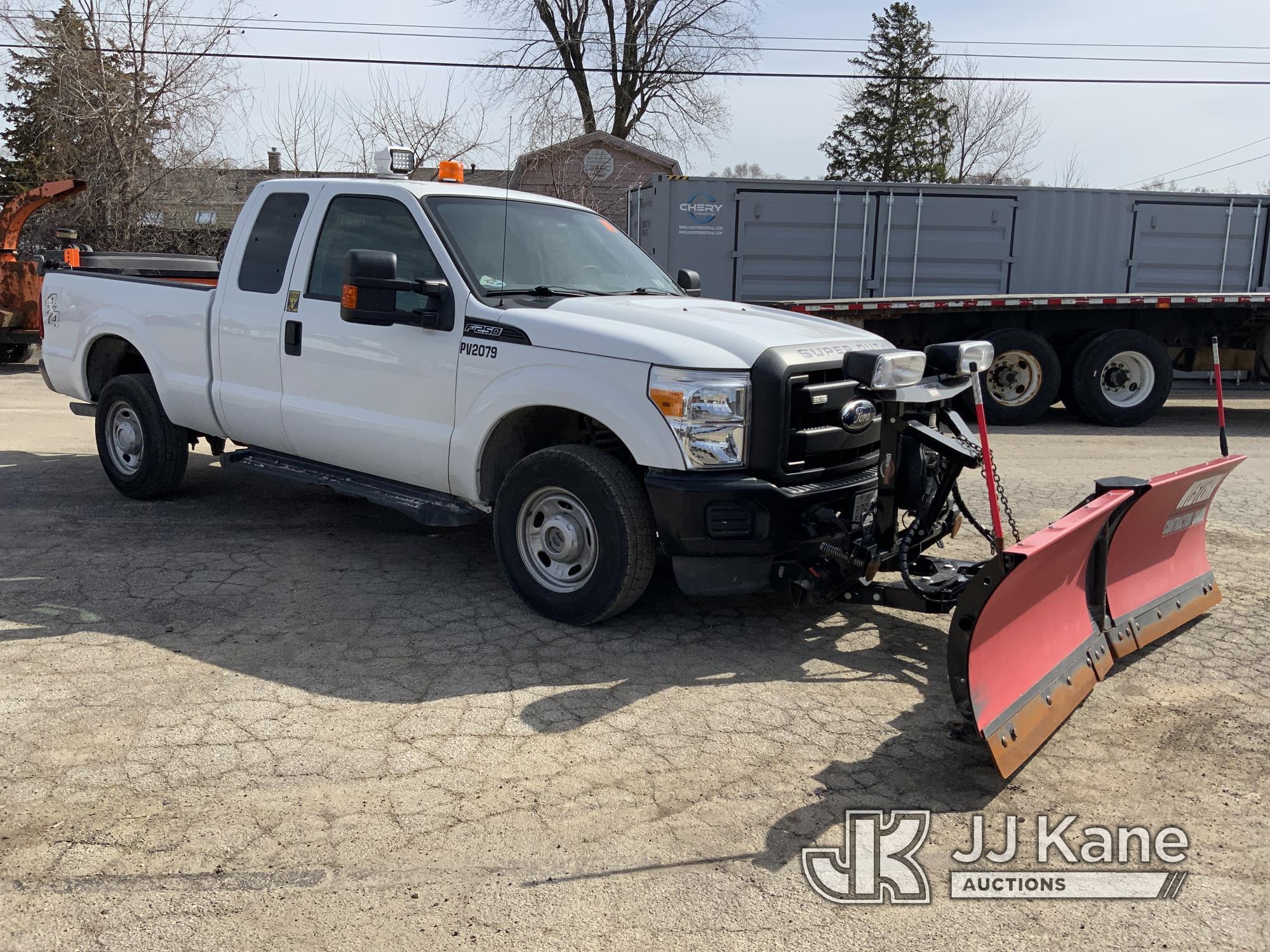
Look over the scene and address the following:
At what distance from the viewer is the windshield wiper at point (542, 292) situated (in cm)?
518

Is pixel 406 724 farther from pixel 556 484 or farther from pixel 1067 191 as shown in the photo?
pixel 1067 191

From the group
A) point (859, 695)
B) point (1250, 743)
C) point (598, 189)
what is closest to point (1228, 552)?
point (1250, 743)

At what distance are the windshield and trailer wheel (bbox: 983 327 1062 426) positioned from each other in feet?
25.1

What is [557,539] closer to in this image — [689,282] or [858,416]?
[858,416]

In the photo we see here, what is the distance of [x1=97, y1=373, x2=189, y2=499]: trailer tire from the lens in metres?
6.89

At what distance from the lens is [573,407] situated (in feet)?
15.3

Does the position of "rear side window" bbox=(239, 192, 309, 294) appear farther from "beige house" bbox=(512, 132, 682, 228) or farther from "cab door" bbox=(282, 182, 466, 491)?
"beige house" bbox=(512, 132, 682, 228)

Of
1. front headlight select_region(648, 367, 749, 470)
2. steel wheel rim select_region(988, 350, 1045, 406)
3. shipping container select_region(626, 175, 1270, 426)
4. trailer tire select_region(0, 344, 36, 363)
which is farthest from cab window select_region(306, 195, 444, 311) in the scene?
trailer tire select_region(0, 344, 36, 363)

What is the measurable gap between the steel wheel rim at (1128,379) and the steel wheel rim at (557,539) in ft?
32.3

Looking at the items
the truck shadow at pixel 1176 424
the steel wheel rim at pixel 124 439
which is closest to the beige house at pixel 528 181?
the truck shadow at pixel 1176 424

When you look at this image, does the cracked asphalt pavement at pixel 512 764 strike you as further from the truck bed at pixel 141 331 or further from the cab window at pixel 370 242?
the cab window at pixel 370 242

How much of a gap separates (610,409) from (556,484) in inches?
18.2

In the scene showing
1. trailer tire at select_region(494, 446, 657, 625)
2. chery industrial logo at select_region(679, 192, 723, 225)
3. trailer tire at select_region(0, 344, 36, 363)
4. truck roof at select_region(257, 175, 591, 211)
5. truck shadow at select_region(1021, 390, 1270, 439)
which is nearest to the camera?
trailer tire at select_region(494, 446, 657, 625)

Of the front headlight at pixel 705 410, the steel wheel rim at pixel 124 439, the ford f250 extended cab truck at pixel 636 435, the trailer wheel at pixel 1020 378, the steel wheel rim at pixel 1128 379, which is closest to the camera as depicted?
the ford f250 extended cab truck at pixel 636 435
